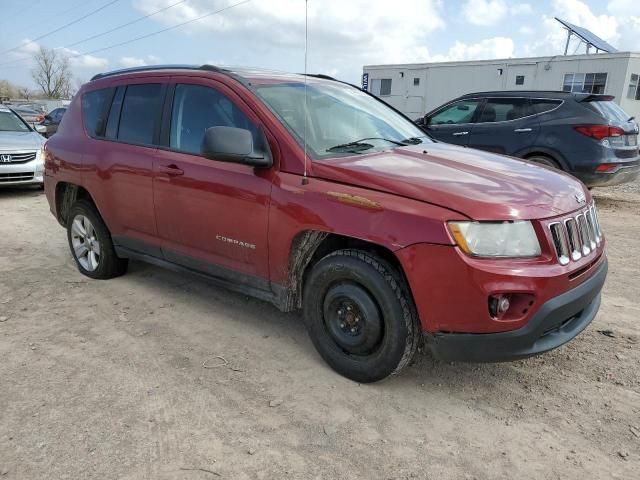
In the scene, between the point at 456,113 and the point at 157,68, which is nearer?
the point at 157,68

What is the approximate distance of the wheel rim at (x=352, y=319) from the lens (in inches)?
Answer: 109

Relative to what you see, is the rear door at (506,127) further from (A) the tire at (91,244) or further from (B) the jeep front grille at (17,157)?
(B) the jeep front grille at (17,157)

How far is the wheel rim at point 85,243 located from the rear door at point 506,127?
6.15 metres

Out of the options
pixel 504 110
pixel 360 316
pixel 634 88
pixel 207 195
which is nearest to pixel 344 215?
pixel 360 316

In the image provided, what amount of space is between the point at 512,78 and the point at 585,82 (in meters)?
2.95

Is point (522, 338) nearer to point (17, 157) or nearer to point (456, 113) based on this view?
point (456, 113)

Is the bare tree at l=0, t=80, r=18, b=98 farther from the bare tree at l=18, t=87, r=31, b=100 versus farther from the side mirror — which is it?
the side mirror

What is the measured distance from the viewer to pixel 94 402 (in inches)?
109

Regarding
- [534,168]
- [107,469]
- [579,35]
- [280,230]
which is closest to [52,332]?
[107,469]

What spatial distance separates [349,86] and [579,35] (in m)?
24.0

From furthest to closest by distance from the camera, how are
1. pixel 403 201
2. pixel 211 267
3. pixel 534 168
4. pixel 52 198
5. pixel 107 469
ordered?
pixel 52 198 → pixel 211 267 → pixel 534 168 → pixel 403 201 → pixel 107 469

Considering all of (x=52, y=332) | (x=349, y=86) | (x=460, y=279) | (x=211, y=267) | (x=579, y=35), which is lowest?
(x=52, y=332)

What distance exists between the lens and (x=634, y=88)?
68.3 ft

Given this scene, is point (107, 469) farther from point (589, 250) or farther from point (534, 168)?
point (534, 168)
